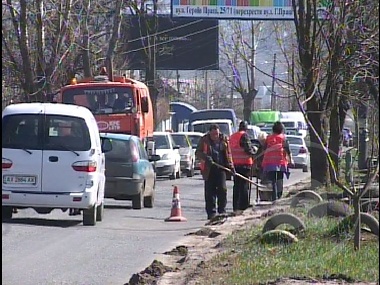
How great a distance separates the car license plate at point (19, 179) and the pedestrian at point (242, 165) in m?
4.38

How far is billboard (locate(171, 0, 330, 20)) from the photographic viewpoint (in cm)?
3209

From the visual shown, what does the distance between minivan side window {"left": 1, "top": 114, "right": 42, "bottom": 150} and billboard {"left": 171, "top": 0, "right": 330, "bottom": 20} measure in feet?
56.2

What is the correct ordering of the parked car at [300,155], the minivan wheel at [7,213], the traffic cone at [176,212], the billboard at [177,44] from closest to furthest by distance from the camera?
the minivan wheel at [7,213] < the traffic cone at [176,212] < the parked car at [300,155] < the billboard at [177,44]

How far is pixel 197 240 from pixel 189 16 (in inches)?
773

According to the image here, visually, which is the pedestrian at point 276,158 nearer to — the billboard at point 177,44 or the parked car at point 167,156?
the parked car at point 167,156

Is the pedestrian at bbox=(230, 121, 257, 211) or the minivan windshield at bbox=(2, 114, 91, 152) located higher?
the minivan windshield at bbox=(2, 114, 91, 152)

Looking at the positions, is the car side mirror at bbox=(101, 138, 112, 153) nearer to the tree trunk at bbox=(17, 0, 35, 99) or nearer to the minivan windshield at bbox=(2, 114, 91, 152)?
the minivan windshield at bbox=(2, 114, 91, 152)

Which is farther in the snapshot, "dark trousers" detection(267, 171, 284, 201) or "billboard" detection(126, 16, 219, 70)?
"billboard" detection(126, 16, 219, 70)

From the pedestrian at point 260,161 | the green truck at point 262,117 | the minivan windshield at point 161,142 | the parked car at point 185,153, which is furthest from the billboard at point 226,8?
the green truck at point 262,117

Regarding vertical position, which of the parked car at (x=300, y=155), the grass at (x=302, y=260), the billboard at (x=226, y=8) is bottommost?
the parked car at (x=300, y=155)

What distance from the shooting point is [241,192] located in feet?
60.9

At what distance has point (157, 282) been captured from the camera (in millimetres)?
10125

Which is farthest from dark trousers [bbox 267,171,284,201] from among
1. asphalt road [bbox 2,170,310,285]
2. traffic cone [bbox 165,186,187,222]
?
traffic cone [bbox 165,186,187,222]

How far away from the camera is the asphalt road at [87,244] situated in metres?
11.0
